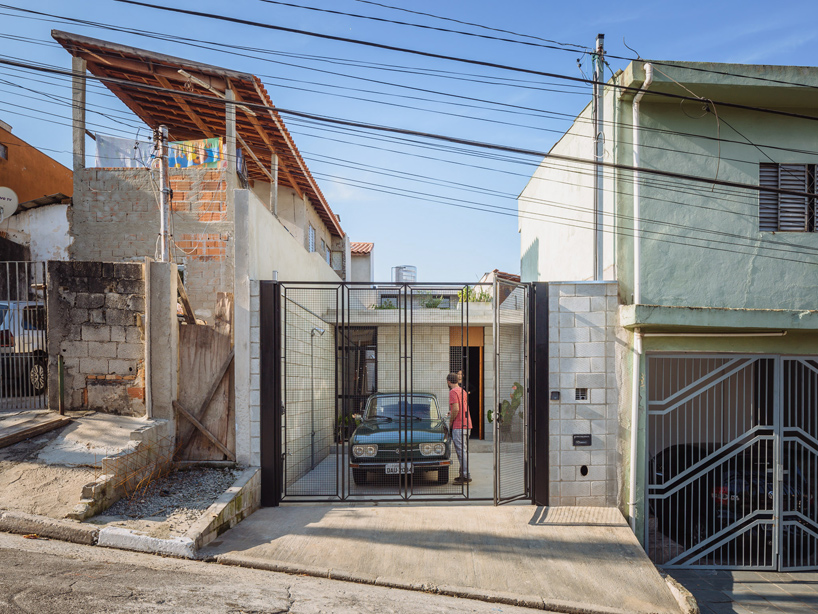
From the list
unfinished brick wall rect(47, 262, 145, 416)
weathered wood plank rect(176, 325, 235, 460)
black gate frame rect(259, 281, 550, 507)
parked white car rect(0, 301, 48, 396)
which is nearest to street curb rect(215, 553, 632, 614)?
black gate frame rect(259, 281, 550, 507)

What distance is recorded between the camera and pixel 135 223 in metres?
8.91

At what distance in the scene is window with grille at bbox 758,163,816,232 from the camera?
652 cm

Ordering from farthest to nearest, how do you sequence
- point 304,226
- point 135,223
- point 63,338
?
1. point 304,226
2. point 135,223
3. point 63,338

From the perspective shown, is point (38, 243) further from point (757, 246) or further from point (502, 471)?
point (757, 246)

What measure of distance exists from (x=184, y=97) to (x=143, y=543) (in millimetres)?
6381

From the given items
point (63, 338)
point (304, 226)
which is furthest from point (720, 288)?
point (304, 226)

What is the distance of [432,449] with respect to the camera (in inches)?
275

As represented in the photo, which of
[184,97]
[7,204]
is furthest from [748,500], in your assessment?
[7,204]

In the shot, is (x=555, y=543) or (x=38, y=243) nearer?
(x=555, y=543)

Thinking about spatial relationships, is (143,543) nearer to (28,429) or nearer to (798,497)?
(28,429)

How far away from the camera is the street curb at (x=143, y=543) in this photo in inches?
179

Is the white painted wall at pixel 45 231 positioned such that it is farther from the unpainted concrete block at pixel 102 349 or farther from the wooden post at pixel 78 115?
the unpainted concrete block at pixel 102 349

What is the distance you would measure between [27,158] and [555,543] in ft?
47.7

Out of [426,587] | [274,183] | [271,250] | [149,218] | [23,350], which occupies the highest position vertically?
[274,183]
